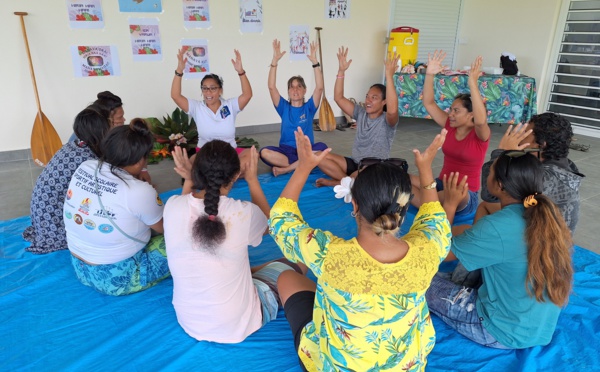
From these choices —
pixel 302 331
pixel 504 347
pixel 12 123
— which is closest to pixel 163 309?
pixel 302 331

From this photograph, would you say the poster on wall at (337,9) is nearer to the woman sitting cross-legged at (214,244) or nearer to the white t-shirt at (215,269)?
the woman sitting cross-legged at (214,244)

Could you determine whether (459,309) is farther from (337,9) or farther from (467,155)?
(337,9)

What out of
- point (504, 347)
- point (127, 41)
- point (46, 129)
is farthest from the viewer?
point (127, 41)

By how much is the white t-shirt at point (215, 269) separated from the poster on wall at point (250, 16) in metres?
4.20

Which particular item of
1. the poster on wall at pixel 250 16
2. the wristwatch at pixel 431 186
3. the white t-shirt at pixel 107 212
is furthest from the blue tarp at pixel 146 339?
the poster on wall at pixel 250 16

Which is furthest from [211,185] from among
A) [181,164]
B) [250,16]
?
[250,16]

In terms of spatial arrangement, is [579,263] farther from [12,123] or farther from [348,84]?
[12,123]

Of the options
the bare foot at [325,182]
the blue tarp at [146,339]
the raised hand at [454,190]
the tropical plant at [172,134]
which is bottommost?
the blue tarp at [146,339]

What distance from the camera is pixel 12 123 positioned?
14.0 feet

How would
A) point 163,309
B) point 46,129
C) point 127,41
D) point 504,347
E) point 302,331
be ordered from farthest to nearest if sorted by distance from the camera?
point 127,41, point 46,129, point 163,309, point 504,347, point 302,331

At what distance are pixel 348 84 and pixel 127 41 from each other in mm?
3231

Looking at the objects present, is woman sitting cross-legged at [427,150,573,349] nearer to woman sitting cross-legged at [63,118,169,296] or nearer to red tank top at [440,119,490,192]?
red tank top at [440,119,490,192]

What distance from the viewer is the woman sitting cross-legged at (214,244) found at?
58.5 inches

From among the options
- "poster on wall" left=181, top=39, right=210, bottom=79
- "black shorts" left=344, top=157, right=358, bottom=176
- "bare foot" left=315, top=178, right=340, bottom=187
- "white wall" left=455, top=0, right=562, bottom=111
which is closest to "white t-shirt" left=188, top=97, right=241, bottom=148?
"bare foot" left=315, top=178, right=340, bottom=187
